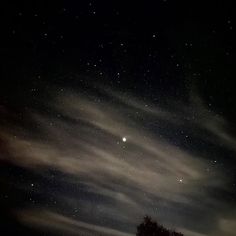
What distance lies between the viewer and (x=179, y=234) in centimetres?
4697

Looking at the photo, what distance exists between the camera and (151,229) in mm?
47500

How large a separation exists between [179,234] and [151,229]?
273cm
